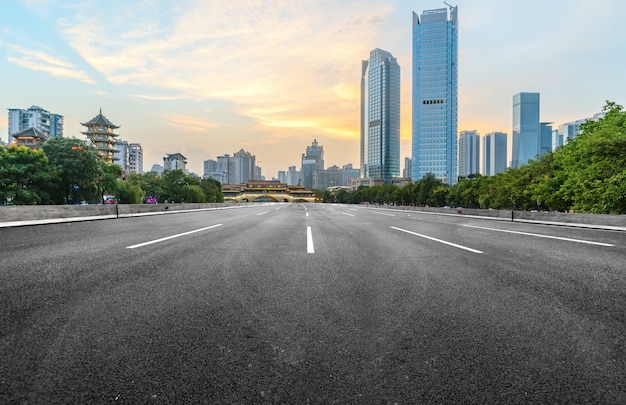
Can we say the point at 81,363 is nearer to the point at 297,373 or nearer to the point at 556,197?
the point at 297,373

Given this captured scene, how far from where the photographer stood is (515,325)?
3.16m

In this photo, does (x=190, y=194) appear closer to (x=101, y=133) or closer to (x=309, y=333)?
(x=101, y=133)

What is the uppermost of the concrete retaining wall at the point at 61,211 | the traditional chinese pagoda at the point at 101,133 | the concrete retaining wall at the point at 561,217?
the traditional chinese pagoda at the point at 101,133

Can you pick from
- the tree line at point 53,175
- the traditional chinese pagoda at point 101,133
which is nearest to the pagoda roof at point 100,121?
the traditional chinese pagoda at point 101,133

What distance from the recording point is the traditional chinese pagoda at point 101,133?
121 metres

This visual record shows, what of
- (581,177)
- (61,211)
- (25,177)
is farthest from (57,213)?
(581,177)

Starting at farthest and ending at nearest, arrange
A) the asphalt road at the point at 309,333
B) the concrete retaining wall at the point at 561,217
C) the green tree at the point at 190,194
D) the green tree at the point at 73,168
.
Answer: the green tree at the point at 190,194
the green tree at the point at 73,168
the concrete retaining wall at the point at 561,217
the asphalt road at the point at 309,333

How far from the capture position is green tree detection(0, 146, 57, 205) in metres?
41.8

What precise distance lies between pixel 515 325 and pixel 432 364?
1281 mm

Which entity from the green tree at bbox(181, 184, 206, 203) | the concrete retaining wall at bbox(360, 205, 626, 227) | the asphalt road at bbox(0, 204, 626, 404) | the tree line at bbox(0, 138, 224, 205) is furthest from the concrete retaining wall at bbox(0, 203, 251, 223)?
the green tree at bbox(181, 184, 206, 203)

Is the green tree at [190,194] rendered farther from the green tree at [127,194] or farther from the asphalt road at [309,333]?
the asphalt road at [309,333]

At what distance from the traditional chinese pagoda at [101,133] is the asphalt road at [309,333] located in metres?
135

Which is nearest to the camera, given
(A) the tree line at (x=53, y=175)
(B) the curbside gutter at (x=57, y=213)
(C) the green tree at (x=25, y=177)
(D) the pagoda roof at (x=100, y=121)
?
(B) the curbside gutter at (x=57, y=213)

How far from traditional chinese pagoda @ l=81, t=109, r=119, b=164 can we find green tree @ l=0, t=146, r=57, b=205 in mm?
81344
